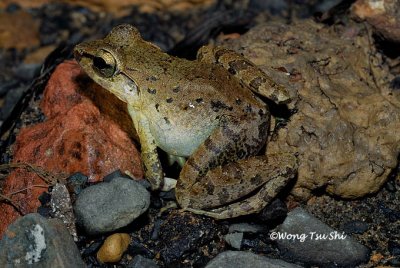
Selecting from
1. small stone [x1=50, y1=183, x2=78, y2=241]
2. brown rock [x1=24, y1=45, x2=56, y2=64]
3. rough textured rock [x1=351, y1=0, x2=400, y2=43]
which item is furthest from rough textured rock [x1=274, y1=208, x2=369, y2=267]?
brown rock [x1=24, y1=45, x2=56, y2=64]

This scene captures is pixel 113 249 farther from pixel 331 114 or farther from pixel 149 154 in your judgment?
pixel 331 114

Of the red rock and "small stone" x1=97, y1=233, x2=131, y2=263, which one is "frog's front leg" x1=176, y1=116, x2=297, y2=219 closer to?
"small stone" x1=97, y1=233, x2=131, y2=263

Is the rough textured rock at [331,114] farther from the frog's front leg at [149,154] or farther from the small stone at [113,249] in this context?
the small stone at [113,249]

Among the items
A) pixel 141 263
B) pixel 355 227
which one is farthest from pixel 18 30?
pixel 355 227

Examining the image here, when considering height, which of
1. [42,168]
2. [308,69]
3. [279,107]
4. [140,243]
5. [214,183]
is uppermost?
[308,69]

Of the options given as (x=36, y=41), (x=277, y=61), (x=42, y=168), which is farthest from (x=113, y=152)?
(x=36, y=41)

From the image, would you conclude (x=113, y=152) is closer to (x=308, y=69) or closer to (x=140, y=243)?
(x=140, y=243)

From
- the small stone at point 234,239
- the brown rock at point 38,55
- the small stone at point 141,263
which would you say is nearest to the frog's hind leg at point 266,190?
the small stone at point 234,239
